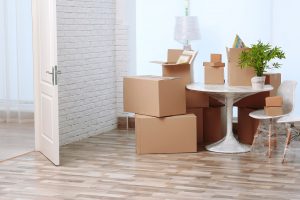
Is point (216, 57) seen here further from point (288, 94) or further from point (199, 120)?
point (288, 94)

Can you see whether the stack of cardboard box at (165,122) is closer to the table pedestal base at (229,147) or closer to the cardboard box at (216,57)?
the table pedestal base at (229,147)

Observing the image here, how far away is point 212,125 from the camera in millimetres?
6570

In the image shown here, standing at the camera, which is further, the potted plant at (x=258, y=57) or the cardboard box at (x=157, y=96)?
the cardboard box at (x=157, y=96)

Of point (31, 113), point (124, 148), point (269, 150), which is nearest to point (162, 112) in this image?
point (124, 148)

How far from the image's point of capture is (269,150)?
582 centimetres

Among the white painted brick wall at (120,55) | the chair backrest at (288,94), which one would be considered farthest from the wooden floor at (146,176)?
the white painted brick wall at (120,55)

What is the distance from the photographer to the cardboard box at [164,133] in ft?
19.8

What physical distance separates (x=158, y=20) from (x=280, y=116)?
2.26m

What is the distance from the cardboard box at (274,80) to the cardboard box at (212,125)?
0.59 m

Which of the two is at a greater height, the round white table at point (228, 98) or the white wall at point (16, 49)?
the white wall at point (16, 49)

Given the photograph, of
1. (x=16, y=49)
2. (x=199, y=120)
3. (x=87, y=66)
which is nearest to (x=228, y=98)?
(x=199, y=120)

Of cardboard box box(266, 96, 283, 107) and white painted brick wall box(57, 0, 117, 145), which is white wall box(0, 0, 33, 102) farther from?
cardboard box box(266, 96, 283, 107)

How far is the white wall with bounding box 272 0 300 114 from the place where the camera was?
677 centimetres

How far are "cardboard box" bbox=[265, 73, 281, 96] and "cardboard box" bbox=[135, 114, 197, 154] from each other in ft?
3.10
